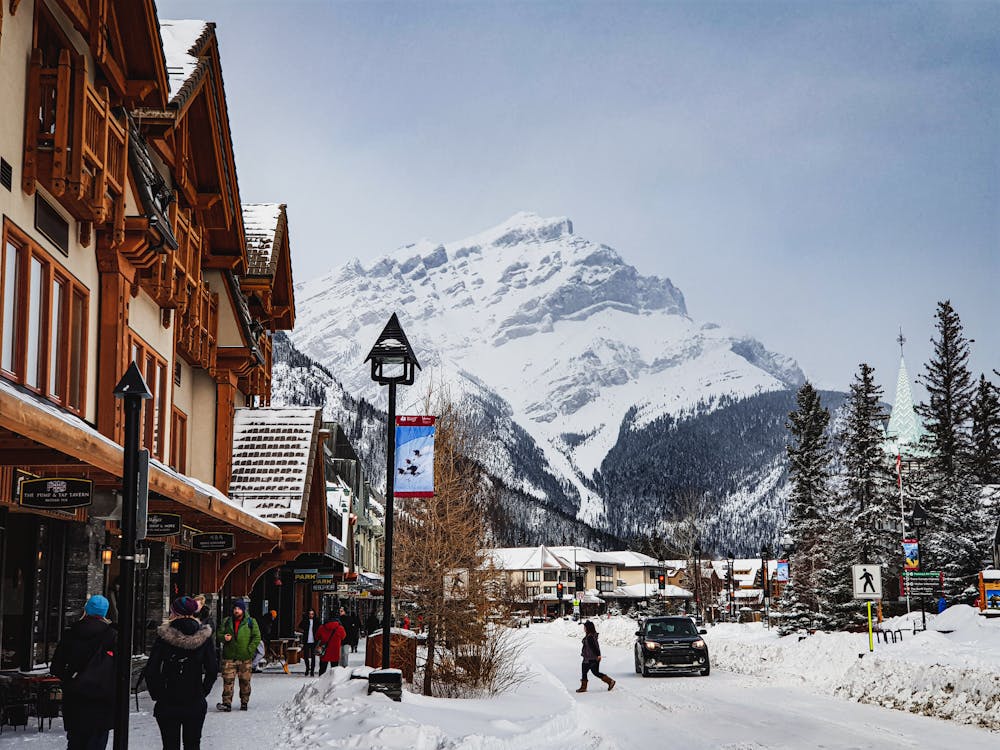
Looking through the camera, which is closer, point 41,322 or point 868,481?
point 41,322

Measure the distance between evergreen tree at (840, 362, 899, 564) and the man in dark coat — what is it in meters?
50.1

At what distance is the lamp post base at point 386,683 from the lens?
1667cm

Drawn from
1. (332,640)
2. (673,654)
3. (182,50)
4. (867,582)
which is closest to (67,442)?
(182,50)

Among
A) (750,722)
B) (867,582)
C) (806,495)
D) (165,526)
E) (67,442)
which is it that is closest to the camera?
(67,442)

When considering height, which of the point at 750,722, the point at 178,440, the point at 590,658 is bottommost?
the point at 750,722

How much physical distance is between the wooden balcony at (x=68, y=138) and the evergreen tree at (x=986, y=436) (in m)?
61.8

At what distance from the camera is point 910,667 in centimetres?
2306

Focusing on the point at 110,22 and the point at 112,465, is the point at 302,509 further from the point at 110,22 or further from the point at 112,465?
the point at 112,465

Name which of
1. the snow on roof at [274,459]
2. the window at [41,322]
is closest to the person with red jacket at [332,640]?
the snow on roof at [274,459]

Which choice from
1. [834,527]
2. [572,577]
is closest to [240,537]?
[834,527]

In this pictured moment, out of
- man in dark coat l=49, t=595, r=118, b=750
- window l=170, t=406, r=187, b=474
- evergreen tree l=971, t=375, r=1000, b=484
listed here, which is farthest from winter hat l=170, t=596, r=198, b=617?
evergreen tree l=971, t=375, r=1000, b=484

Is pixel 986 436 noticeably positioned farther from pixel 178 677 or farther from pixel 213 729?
pixel 178 677

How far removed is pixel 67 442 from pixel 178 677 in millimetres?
2474

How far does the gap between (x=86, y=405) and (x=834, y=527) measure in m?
44.9
